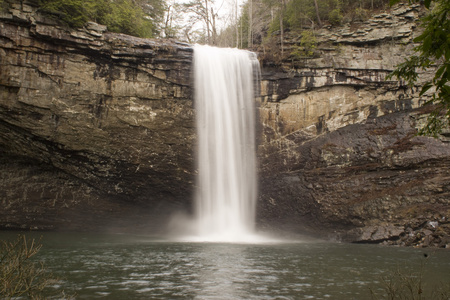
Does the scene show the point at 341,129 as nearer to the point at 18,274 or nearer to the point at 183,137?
the point at 183,137

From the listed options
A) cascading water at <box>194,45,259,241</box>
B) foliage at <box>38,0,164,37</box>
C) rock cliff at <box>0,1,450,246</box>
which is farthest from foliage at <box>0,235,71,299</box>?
foliage at <box>38,0,164,37</box>

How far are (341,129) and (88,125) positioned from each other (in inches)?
582

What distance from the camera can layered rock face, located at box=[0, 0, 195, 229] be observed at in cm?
1636

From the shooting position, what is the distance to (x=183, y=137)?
19344 millimetres

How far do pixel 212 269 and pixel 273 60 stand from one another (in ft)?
46.8

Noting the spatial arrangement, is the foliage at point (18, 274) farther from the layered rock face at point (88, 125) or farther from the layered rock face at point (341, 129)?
the layered rock face at point (341, 129)

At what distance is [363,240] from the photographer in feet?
56.4

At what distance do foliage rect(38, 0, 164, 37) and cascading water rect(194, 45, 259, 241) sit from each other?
477 centimetres

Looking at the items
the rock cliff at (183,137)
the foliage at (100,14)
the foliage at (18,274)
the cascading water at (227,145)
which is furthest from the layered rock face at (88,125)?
the foliage at (18,274)

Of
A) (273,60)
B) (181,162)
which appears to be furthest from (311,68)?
(181,162)

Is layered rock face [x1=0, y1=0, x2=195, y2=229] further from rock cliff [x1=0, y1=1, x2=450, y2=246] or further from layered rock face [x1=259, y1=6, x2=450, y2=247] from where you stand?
layered rock face [x1=259, y1=6, x2=450, y2=247]

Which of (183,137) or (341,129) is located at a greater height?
(341,129)

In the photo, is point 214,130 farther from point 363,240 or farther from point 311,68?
point 363,240

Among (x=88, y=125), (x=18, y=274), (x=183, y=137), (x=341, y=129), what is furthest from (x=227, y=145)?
(x=18, y=274)
